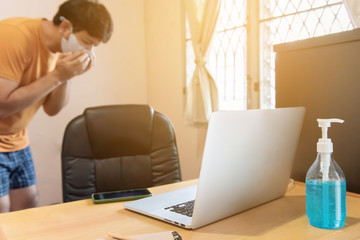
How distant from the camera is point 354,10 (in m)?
1.78

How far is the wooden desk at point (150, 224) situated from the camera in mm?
653

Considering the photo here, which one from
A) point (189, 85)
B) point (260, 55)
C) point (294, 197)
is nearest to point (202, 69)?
point (189, 85)

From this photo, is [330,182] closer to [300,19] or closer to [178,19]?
[300,19]

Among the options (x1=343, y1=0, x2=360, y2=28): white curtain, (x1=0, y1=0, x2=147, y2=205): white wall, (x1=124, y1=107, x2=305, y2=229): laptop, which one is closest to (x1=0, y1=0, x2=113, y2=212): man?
(x1=124, y1=107, x2=305, y2=229): laptop

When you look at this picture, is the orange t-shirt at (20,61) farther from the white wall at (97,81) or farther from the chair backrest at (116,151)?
the white wall at (97,81)

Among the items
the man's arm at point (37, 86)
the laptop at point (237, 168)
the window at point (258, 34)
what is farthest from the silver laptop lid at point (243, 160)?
the window at point (258, 34)

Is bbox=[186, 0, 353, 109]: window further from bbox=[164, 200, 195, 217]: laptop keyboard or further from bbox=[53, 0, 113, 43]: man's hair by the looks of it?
bbox=[164, 200, 195, 217]: laptop keyboard

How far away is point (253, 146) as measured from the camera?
0.72m

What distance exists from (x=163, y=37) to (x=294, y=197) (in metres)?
2.50

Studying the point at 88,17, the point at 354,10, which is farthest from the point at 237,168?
the point at 354,10

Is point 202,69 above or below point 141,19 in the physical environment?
below

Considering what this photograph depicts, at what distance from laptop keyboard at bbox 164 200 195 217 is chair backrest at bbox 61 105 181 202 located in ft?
2.07

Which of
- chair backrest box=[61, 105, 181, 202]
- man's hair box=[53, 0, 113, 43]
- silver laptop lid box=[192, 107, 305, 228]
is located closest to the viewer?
silver laptop lid box=[192, 107, 305, 228]

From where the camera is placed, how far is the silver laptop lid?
2.08 ft
